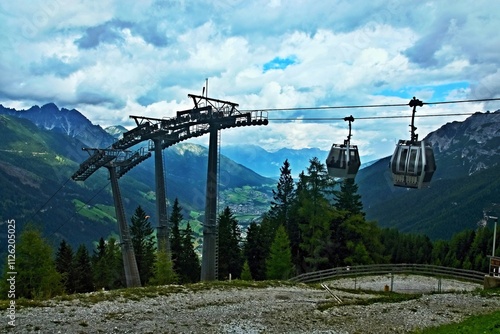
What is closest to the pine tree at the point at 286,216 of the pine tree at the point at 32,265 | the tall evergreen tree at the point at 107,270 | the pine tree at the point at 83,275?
the tall evergreen tree at the point at 107,270

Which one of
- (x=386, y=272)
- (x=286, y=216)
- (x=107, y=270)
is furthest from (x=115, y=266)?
(x=386, y=272)

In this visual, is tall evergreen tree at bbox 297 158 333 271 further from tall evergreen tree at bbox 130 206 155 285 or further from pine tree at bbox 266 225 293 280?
tall evergreen tree at bbox 130 206 155 285

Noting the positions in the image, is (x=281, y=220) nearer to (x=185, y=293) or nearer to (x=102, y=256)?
(x=102, y=256)

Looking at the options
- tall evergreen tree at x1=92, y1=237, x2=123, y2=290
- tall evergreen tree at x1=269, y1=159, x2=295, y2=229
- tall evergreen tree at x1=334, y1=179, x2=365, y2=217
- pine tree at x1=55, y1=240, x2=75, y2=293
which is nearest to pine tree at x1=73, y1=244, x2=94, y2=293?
pine tree at x1=55, y1=240, x2=75, y2=293

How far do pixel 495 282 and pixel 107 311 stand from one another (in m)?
Result: 29.0

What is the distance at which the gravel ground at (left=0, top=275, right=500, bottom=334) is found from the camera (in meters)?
19.0

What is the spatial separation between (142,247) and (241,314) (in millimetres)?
50425

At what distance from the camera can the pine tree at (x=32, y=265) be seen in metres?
37.6

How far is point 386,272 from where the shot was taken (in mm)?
44531

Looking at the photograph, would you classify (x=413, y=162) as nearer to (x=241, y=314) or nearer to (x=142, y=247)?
(x=241, y=314)

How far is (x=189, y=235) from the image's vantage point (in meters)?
67.6

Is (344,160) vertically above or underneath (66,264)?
above

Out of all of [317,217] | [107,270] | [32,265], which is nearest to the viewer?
[32,265]

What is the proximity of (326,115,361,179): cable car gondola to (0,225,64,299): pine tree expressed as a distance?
28.7 meters
